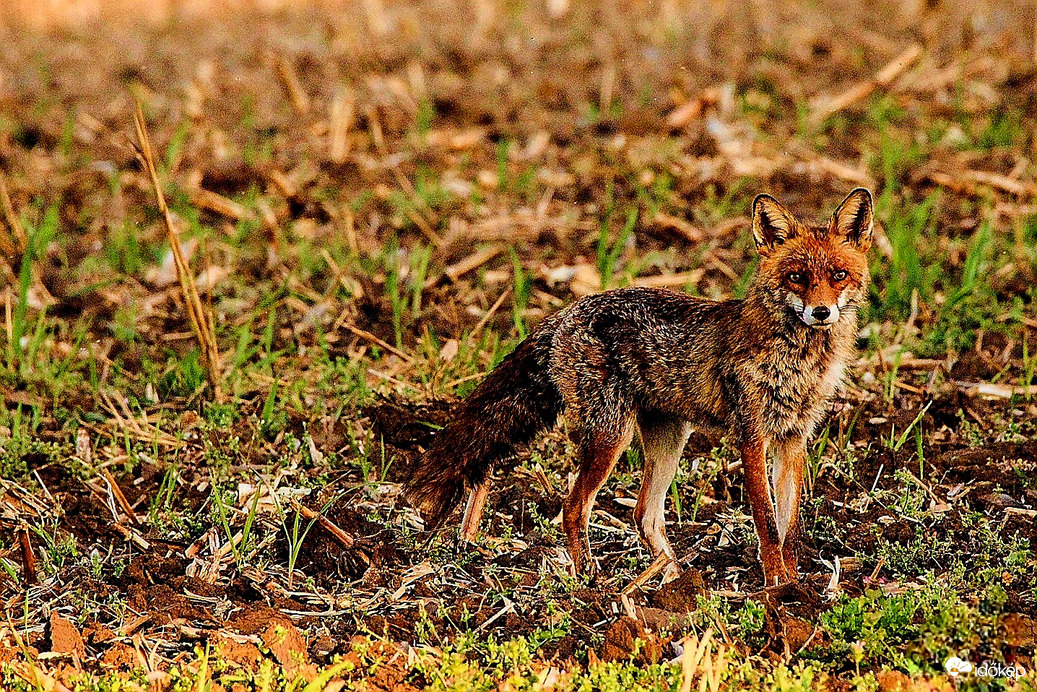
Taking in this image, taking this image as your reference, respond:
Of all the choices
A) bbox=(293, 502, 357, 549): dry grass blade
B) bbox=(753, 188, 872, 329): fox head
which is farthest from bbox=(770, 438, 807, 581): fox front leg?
bbox=(293, 502, 357, 549): dry grass blade

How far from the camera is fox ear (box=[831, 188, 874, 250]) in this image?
14.5 ft

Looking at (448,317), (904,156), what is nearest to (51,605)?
A: (448,317)

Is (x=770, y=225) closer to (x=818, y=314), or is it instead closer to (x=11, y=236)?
(x=818, y=314)

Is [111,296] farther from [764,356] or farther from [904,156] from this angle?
[904,156]

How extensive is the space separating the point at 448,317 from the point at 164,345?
167 centimetres

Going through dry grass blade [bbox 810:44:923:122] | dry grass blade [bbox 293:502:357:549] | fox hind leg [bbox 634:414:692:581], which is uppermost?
dry grass blade [bbox 810:44:923:122]

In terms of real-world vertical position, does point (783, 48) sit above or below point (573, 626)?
above

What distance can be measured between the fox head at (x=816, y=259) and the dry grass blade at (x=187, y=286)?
285 cm

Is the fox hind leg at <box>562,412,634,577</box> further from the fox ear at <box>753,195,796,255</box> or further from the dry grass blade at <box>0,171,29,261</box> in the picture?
the dry grass blade at <box>0,171,29,261</box>

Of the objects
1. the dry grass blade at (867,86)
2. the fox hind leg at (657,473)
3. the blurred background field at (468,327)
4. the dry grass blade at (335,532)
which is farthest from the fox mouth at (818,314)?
the dry grass blade at (867,86)

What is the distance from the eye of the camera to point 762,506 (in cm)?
465

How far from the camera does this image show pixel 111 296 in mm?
7484

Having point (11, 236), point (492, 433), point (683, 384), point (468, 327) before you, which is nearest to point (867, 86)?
point (468, 327)

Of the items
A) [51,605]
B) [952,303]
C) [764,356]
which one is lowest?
[51,605]
